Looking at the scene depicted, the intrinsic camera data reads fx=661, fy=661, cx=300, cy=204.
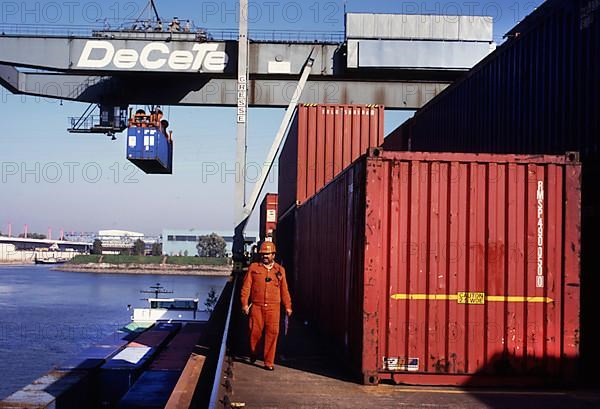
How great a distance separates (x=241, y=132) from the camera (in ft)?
61.3

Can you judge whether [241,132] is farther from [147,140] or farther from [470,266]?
[470,266]

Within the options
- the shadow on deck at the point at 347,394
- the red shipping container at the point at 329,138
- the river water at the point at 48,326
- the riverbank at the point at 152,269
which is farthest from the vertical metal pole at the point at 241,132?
the riverbank at the point at 152,269

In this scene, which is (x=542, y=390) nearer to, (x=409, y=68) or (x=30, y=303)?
(x=409, y=68)

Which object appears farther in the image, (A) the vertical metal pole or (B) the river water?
(B) the river water

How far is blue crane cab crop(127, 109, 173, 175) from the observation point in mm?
18734

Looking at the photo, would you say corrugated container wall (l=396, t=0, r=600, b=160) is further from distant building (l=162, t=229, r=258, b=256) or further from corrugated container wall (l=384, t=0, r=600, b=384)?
distant building (l=162, t=229, r=258, b=256)

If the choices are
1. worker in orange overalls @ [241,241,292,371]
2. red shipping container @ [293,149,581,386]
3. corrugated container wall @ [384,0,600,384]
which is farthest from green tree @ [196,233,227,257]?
red shipping container @ [293,149,581,386]

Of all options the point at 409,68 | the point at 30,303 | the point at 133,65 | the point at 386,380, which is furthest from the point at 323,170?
the point at 30,303

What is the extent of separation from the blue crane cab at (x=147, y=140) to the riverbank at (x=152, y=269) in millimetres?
113651

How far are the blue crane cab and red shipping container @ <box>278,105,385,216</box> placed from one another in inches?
181


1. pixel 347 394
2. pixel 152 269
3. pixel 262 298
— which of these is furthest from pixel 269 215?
pixel 152 269

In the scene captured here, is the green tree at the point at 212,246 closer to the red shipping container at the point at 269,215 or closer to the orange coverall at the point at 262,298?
the red shipping container at the point at 269,215

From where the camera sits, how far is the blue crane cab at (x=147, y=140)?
1873cm

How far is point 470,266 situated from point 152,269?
5531 inches
